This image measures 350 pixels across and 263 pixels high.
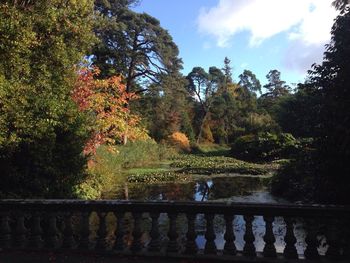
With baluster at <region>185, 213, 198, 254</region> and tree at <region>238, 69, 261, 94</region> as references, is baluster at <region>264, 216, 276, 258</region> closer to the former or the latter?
baluster at <region>185, 213, 198, 254</region>

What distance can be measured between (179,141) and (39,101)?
47296 mm

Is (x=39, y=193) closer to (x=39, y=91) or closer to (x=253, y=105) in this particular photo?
(x=39, y=91)

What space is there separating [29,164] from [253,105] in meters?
68.9

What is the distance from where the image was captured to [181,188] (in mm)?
21953

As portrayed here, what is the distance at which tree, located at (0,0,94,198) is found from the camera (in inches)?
390

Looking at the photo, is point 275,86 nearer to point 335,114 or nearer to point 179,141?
point 179,141

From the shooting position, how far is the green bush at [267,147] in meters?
40.8

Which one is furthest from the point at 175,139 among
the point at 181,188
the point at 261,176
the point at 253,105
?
the point at 181,188

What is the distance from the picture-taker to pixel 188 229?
5887 millimetres

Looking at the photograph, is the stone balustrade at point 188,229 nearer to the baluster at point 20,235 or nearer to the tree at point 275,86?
the baluster at point 20,235

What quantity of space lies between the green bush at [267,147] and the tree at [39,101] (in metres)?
29.3

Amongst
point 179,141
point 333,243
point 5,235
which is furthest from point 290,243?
point 179,141

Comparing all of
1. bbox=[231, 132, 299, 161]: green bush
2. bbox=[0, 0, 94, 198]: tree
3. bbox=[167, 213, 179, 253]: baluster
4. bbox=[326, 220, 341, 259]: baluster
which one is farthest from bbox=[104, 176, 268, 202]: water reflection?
bbox=[231, 132, 299, 161]: green bush

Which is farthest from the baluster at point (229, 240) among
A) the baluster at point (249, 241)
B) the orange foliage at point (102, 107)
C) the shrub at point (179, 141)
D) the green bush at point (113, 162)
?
the shrub at point (179, 141)
